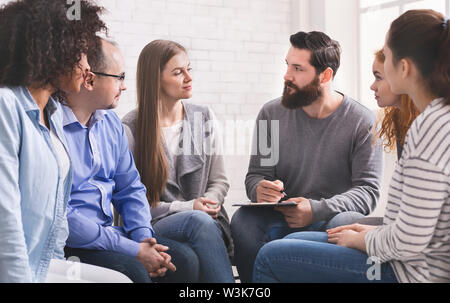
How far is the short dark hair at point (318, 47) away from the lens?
2846 millimetres

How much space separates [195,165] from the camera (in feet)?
8.75

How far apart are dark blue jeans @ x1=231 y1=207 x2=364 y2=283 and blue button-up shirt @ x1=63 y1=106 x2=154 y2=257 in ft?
1.53

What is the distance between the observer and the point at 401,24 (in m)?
1.54

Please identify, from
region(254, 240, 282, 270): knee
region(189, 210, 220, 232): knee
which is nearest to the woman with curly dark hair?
region(254, 240, 282, 270): knee

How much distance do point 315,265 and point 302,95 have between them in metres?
1.34

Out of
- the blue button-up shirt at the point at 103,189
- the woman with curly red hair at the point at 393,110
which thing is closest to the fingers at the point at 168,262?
the blue button-up shirt at the point at 103,189

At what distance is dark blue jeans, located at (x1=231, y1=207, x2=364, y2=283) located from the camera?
97.0 inches

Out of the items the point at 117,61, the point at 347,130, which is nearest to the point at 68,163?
the point at 117,61

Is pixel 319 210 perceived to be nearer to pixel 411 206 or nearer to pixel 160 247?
pixel 160 247

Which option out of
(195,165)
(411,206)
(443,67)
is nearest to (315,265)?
(411,206)

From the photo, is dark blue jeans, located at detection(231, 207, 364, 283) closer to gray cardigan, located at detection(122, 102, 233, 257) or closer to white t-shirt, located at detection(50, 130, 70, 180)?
gray cardigan, located at detection(122, 102, 233, 257)

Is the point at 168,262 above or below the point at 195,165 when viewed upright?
below
